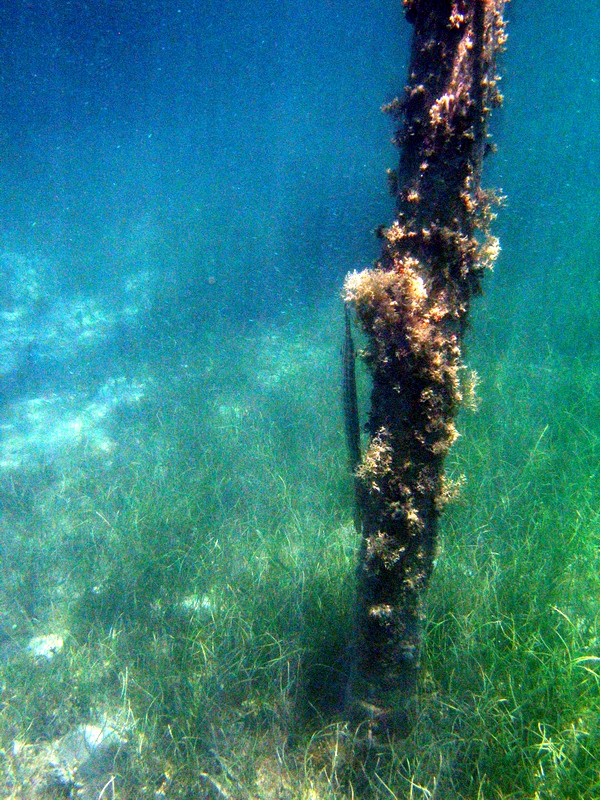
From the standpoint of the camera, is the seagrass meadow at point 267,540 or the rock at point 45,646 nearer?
the seagrass meadow at point 267,540

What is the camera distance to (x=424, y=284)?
1979 mm

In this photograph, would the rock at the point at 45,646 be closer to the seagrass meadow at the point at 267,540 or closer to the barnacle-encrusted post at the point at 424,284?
the seagrass meadow at the point at 267,540

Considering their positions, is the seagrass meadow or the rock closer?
the seagrass meadow

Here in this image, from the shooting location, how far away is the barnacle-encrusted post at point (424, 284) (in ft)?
6.23

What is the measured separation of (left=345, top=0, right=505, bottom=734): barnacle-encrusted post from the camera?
6.23 ft

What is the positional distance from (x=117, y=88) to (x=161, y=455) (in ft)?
148

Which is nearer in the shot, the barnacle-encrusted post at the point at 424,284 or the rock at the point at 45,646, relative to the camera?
the barnacle-encrusted post at the point at 424,284

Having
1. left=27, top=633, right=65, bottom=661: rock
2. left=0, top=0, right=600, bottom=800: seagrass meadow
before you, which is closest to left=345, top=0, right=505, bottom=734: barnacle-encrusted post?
left=0, top=0, right=600, bottom=800: seagrass meadow

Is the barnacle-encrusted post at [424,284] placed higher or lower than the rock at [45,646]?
higher

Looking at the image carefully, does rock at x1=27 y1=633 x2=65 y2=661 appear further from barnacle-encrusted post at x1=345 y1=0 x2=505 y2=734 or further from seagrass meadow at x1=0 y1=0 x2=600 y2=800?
barnacle-encrusted post at x1=345 y1=0 x2=505 y2=734

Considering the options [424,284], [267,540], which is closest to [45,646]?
[267,540]

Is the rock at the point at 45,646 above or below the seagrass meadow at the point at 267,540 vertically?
below

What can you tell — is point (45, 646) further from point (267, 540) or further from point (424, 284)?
point (424, 284)

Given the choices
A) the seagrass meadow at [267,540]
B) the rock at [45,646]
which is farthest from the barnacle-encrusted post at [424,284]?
the rock at [45,646]
